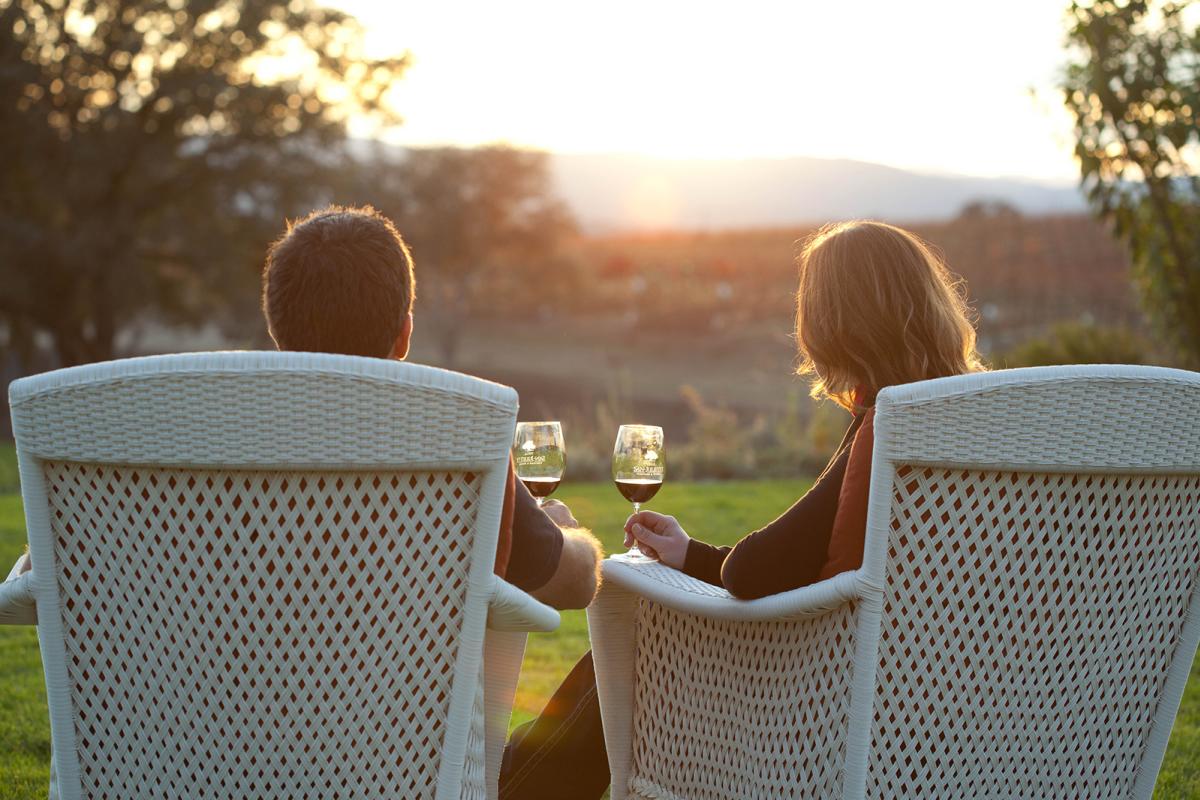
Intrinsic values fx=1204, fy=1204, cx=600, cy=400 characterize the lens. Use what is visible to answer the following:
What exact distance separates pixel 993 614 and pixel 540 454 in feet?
3.07

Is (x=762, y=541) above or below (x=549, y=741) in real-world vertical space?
above

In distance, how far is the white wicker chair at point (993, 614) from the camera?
1945mm

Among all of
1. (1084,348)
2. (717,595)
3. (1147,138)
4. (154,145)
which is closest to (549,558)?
(717,595)

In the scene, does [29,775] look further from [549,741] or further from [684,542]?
[684,542]

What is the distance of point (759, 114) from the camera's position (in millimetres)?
32500

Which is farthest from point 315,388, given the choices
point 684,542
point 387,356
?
point 684,542

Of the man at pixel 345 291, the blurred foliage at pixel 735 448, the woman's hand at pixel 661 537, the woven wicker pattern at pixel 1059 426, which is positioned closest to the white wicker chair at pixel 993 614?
the woven wicker pattern at pixel 1059 426

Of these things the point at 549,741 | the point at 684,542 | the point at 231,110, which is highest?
the point at 231,110

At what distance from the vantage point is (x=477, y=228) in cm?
3809

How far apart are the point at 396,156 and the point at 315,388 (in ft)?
119

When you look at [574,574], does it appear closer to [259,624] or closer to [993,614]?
[259,624]

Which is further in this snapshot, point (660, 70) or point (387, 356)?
point (660, 70)

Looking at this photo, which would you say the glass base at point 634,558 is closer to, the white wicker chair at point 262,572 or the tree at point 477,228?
the white wicker chair at point 262,572

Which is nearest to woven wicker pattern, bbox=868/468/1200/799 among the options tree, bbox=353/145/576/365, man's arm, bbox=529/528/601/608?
man's arm, bbox=529/528/601/608
